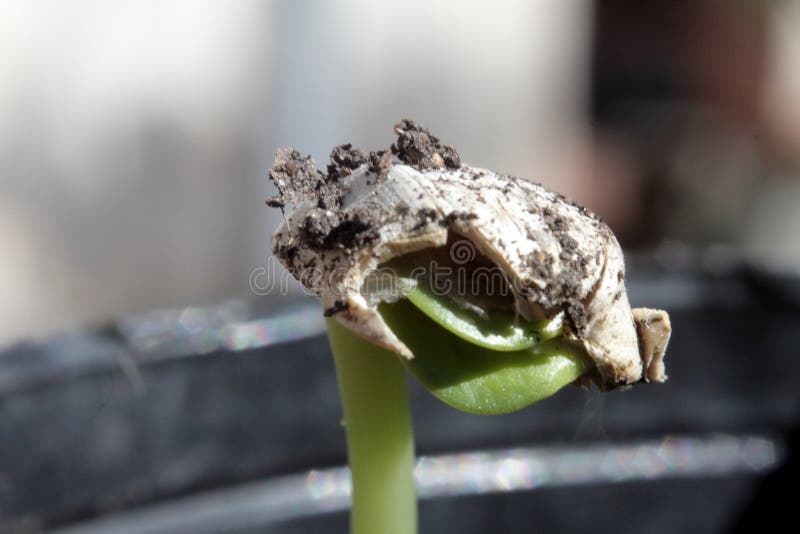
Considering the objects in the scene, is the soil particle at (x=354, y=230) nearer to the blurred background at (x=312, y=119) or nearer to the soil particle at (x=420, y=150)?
the soil particle at (x=420, y=150)

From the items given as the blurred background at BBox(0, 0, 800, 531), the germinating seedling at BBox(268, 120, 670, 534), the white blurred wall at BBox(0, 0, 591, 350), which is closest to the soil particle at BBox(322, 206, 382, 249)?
the germinating seedling at BBox(268, 120, 670, 534)

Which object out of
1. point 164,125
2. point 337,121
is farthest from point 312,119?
point 164,125

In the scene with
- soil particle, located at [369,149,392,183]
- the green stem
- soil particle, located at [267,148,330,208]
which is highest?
soil particle, located at [369,149,392,183]

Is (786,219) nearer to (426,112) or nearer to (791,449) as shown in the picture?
(426,112)

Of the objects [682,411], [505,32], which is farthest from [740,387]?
[505,32]

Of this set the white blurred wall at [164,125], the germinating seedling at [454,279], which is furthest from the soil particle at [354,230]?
the white blurred wall at [164,125]

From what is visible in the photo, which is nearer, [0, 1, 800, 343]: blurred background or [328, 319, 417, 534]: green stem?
[328, 319, 417, 534]: green stem

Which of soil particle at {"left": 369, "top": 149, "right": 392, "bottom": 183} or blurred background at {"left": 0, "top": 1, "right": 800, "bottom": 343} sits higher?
soil particle at {"left": 369, "top": 149, "right": 392, "bottom": 183}

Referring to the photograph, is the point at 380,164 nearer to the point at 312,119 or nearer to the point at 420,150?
the point at 420,150

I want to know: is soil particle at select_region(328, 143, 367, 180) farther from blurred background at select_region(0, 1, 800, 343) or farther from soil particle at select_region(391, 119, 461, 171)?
blurred background at select_region(0, 1, 800, 343)
